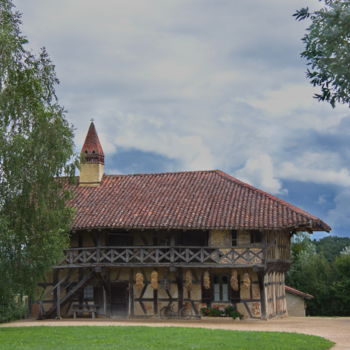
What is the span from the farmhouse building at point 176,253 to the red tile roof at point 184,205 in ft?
0.17

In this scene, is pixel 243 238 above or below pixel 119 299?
above

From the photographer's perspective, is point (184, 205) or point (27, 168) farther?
point (184, 205)

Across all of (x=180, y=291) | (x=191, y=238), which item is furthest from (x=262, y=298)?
(x=191, y=238)

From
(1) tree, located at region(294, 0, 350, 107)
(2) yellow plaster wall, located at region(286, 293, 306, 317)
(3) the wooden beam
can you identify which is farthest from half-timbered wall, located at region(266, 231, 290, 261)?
(1) tree, located at region(294, 0, 350, 107)

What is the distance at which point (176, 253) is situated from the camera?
29.8 m

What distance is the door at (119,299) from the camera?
31.7 m

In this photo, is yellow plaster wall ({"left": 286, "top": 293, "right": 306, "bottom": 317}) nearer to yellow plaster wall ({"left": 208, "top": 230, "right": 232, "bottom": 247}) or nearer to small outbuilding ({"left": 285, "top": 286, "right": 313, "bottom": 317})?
small outbuilding ({"left": 285, "top": 286, "right": 313, "bottom": 317})

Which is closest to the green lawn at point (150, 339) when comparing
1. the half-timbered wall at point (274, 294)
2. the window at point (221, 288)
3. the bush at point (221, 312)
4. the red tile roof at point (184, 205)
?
the bush at point (221, 312)

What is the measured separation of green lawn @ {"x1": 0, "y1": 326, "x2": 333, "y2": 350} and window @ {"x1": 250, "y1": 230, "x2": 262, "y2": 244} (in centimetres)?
803

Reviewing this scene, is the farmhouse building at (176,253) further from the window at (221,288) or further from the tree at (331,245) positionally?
the tree at (331,245)

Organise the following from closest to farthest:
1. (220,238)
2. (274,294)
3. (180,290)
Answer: (220,238) → (180,290) → (274,294)

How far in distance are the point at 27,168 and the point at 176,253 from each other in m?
9.85

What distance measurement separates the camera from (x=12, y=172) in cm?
2183

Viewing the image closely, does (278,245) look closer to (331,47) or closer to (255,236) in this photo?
(255,236)
